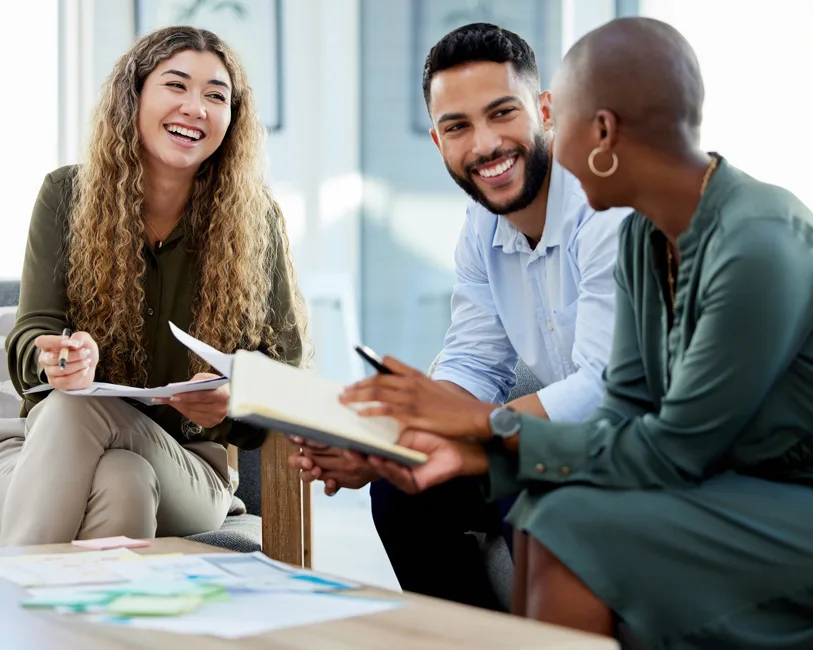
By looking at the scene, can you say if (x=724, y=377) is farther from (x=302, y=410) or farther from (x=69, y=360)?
(x=69, y=360)

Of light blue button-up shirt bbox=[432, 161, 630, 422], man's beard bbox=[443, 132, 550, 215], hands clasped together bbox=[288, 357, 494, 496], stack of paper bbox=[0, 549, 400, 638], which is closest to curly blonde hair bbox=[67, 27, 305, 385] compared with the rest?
light blue button-up shirt bbox=[432, 161, 630, 422]

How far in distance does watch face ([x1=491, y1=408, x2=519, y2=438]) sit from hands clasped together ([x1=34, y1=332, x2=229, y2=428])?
2.55 feet

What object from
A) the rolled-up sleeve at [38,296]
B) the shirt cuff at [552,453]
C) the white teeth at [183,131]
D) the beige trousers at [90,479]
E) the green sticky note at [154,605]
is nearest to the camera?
the green sticky note at [154,605]

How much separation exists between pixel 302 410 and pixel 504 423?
0.79 feet

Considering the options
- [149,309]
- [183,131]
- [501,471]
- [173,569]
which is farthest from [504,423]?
[183,131]

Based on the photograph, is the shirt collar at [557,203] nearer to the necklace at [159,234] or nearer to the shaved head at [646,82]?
the shaved head at [646,82]

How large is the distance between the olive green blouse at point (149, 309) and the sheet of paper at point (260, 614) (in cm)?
91

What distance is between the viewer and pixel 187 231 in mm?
2207

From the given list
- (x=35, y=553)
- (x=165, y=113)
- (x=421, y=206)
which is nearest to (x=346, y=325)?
(x=421, y=206)

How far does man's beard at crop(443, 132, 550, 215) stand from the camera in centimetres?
188

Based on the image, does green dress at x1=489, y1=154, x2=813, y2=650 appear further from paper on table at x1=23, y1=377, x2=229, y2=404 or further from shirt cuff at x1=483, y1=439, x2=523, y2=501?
paper on table at x1=23, y1=377, x2=229, y2=404

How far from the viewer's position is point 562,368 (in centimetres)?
190

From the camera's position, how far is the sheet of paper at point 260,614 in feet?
3.30

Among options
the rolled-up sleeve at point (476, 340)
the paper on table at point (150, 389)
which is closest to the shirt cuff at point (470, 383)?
the rolled-up sleeve at point (476, 340)
